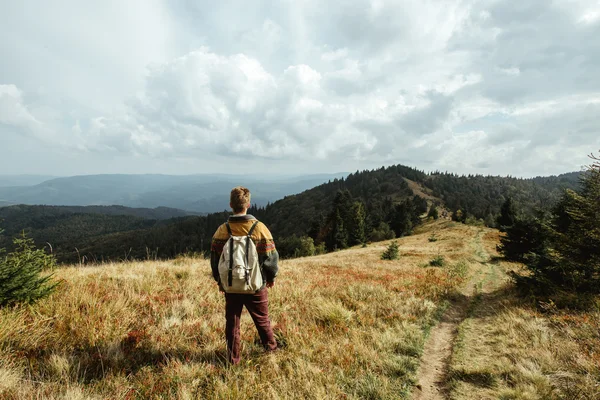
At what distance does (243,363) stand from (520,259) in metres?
31.1

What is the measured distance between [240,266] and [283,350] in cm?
222

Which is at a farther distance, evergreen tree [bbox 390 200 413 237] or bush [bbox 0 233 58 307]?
evergreen tree [bbox 390 200 413 237]

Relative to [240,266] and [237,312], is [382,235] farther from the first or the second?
[240,266]

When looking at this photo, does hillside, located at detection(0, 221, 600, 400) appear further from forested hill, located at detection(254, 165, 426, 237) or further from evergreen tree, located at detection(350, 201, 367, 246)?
forested hill, located at detection(254, 165, 426, 237)

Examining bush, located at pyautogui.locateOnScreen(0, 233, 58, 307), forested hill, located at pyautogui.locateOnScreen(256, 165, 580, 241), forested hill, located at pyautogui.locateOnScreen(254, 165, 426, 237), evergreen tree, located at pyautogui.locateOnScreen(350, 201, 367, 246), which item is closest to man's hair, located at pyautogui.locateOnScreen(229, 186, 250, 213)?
bush, located at pyautogui.locateOnScreen(0, 233, 58, 307)

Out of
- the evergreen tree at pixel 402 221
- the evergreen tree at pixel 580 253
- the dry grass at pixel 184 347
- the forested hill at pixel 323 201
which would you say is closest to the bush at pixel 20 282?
the dry grass at pixel 184 347

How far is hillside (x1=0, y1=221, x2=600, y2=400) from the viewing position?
12.8ft

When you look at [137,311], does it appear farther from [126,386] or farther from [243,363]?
[243,363]

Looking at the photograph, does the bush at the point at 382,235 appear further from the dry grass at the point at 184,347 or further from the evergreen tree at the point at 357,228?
the dry grass at the point at 184,347

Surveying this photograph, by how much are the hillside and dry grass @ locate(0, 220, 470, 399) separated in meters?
0.02

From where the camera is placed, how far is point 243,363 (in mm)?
4586

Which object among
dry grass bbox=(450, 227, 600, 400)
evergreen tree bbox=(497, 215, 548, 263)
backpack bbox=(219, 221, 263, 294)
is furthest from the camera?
evergreen tree bbox=(497, 215, 548, 263)

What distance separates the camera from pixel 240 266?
4.02m

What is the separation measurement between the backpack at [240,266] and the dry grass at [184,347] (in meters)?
1.41
